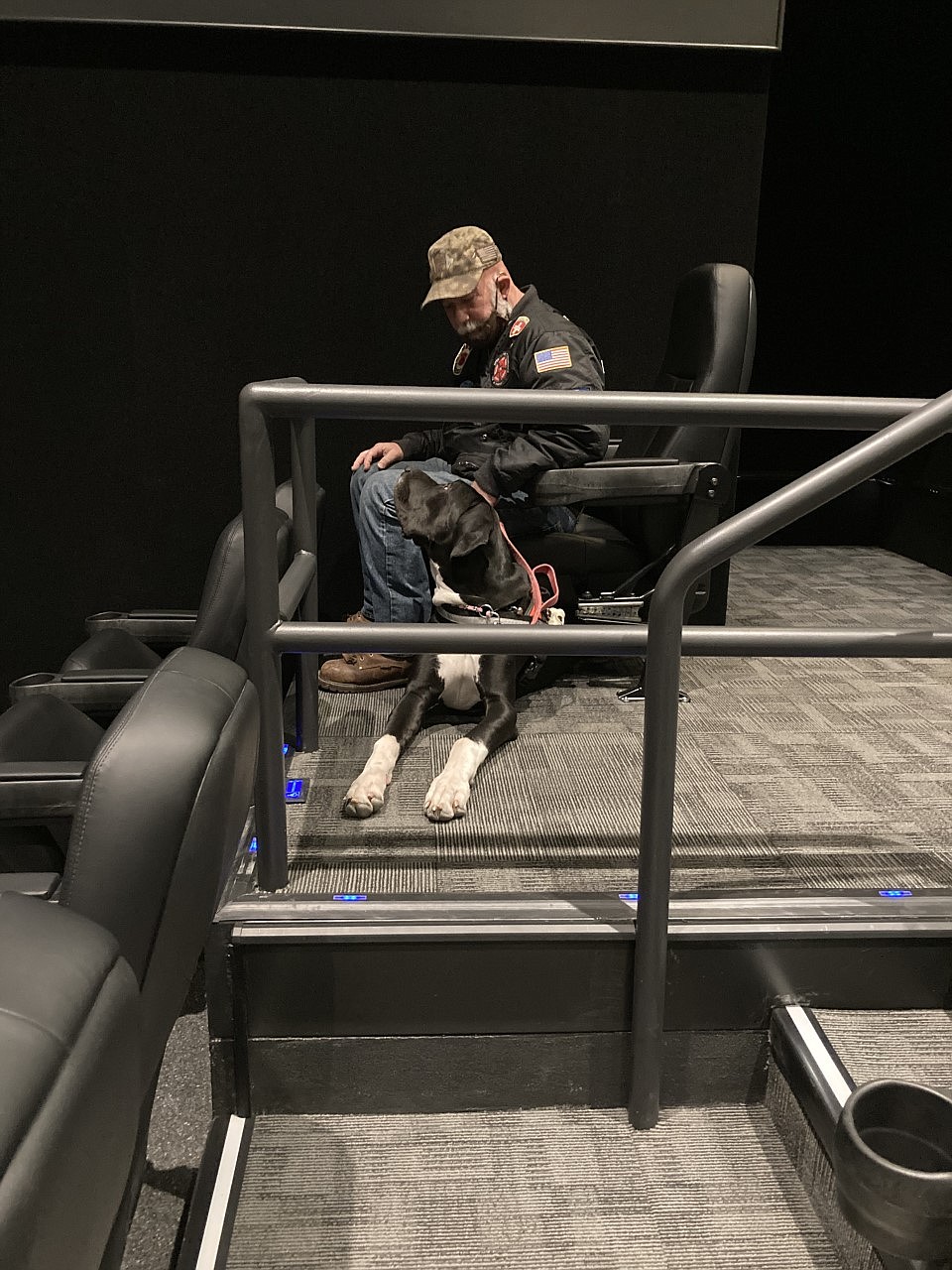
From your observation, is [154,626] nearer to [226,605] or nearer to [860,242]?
[226,605]

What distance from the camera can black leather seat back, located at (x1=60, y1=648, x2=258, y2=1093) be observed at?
0.95m

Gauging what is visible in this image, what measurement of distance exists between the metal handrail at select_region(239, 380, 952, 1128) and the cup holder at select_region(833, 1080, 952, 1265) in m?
0.35

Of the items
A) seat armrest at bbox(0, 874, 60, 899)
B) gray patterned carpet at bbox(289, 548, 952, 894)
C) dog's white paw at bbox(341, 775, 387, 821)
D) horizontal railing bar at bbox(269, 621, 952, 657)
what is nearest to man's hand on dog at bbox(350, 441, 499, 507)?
gray patterned carpet at bbox(289, 548, 952, 894)

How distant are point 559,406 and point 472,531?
2.72 feet

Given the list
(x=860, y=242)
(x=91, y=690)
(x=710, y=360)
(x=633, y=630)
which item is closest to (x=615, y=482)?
(x=710, y=360)

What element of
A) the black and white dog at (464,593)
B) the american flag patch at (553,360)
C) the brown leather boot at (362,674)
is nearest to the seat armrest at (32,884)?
the black and white dog at (464,593)

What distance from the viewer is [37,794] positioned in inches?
56.3

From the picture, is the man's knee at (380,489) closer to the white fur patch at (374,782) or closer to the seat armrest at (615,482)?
the seat armrest at (615,482)

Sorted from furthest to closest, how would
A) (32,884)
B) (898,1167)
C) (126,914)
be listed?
(32,884), (898,1167), (126,914)

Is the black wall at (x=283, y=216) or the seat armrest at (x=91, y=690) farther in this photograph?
the black wall at (x=283, y=216)

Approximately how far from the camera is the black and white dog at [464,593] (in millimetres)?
2088

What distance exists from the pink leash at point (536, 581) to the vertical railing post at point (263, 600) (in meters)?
0.86

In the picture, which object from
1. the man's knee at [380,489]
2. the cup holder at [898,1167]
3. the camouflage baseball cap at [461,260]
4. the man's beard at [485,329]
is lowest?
the cup holder at [898,1167]

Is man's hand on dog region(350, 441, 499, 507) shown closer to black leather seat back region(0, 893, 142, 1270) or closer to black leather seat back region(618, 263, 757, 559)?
black leather seat back region(618, 263, 757, 559)
